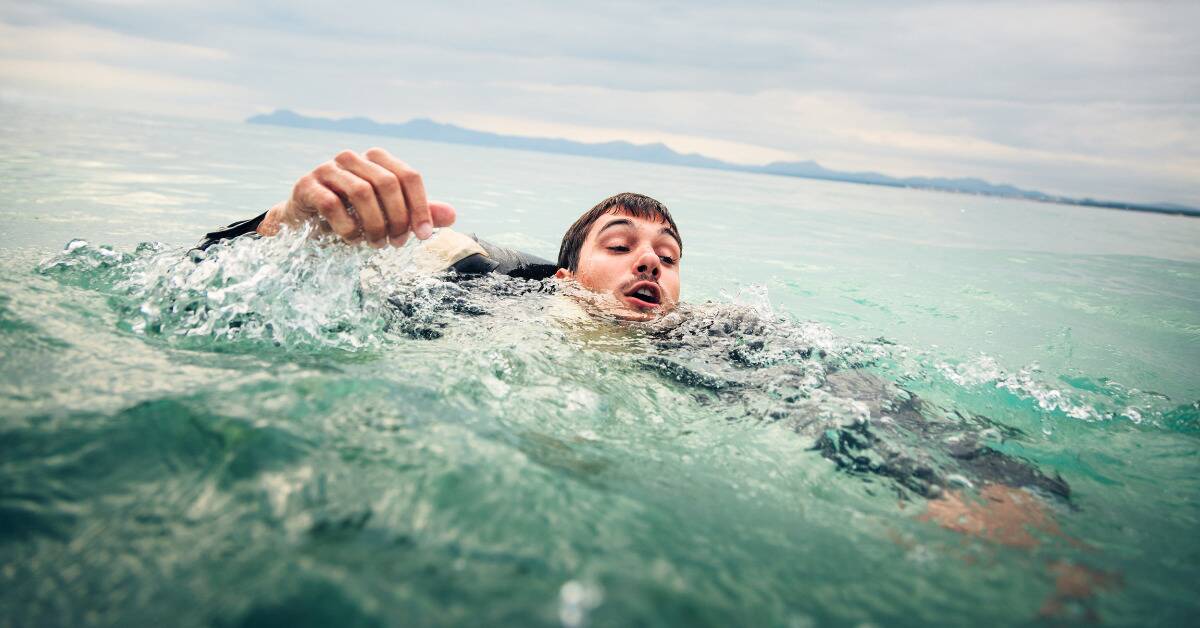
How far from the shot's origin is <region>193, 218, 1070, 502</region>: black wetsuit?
2.20 meters

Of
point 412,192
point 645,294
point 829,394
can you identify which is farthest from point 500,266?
point 829,394

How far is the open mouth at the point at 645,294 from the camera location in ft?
11.6

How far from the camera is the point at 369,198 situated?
7.70 feet

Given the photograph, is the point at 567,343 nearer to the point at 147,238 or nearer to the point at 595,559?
the point at 595,559

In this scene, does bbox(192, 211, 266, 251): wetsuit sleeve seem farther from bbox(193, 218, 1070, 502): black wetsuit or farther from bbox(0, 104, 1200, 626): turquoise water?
bbox(0, 104, 1200, 626): turquoise water

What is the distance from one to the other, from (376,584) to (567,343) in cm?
186

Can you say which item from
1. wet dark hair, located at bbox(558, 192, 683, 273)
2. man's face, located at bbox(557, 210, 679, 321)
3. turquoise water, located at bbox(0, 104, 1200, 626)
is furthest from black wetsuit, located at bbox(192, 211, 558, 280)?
man's face, located at bbox(557, 210, 679, 321)

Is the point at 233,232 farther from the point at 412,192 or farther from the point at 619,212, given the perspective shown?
the point at 619,212

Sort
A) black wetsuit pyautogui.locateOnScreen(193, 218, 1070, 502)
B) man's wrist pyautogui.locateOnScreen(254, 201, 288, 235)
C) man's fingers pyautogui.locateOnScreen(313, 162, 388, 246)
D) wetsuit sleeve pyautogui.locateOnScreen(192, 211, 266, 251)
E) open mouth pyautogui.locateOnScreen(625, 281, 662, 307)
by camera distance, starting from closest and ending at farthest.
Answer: black wetsuit pyautogui.locateOnScreen(193, 218, 1070, 502)
man's fingers pyautogui.locateOnScreen(313, 162, 388, 246)
man's wrist pyautogui.locateOnScreen(254, 201, 288, 235)
wetsuit sleeve pyautogui.locateOnScreen(192, 211, 266, 251)
open mouth pyautogui.locateOnScreen(625, 281, 662, 307)

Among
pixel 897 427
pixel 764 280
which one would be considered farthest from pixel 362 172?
pixel 764 280

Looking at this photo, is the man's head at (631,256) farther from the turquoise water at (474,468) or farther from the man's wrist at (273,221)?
the man's wrist at (273,221)

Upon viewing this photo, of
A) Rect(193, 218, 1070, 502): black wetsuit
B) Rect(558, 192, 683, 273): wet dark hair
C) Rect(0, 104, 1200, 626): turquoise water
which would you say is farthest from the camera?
Rect(558, 192, 683, 273): wet dark hair

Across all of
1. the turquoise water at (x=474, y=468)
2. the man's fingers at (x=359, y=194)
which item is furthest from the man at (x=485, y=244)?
the turquoise water at (x=474, y=468)

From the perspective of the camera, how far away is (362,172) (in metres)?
2.36
